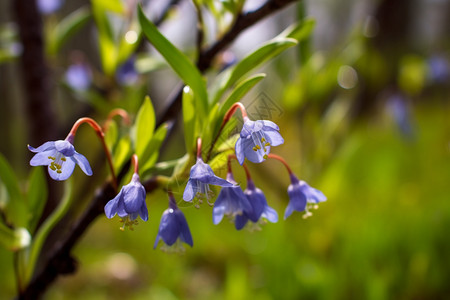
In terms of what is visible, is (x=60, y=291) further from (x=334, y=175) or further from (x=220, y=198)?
(x=220, y=198)

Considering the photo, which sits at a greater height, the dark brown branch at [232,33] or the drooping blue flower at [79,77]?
the dark brown branch at [232,33]

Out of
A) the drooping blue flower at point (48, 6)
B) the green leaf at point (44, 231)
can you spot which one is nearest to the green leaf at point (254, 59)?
the green leaf at point (44, 231)

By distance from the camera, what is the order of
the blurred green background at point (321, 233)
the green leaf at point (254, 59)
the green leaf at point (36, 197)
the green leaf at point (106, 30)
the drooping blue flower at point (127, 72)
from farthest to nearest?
the blurred green background at point (321, 233), the drooping blue flower at point (127, 72), the green leaf at point (106, 30), the green leaf at point (36, 197), the green leaf at point (254, 59)

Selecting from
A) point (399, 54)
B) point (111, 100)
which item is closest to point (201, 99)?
point (111, 100)

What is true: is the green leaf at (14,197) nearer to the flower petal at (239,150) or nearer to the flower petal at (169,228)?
the flower petal at (169,228)

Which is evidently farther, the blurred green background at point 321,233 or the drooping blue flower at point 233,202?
the blurred green background at point 321,233

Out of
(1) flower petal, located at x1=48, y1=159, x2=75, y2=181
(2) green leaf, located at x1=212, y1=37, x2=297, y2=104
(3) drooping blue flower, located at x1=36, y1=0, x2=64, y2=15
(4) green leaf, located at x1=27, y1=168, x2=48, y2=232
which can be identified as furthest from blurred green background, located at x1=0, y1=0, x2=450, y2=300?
(4) green leaf, located at x1=27, y1=168, x2=48, y2=232
